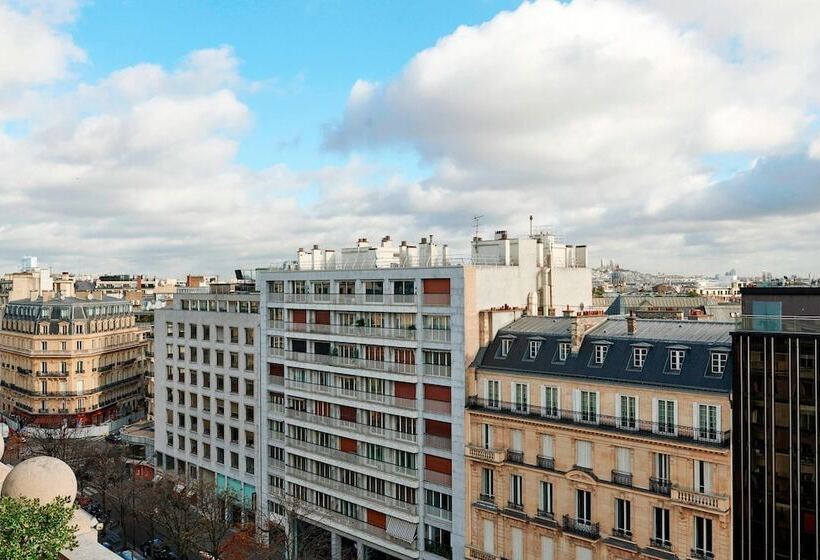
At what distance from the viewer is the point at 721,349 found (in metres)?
37.3

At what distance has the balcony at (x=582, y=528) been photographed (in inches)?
1585

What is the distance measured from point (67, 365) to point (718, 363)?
272 ft

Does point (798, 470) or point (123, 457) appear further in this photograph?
point (123, 457)

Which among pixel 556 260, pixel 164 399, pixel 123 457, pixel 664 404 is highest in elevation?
pixel 556 260

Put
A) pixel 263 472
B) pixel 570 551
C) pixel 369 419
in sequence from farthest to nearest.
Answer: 1. pixel 263 472
2. pixel 369 419
3. pixel 570 551

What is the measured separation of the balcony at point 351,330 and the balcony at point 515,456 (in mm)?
10504

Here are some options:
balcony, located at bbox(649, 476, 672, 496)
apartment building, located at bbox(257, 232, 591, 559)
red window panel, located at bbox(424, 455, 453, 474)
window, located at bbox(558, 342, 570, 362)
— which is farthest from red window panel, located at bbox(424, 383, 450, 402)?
balcony, located at bbox(649, 476, 672, 496)

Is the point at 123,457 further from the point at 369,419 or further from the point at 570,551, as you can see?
the point at 570,551

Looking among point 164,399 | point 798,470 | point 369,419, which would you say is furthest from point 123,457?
point 798,470

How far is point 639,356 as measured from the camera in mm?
40219

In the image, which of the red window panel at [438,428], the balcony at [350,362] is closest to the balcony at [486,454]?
the red window panel at [438,428]

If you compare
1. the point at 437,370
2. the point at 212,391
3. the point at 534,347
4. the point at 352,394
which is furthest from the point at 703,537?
the point at 212,391

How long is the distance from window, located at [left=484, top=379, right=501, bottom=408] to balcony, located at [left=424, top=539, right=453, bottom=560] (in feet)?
35.0

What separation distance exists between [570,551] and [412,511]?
12760mm
